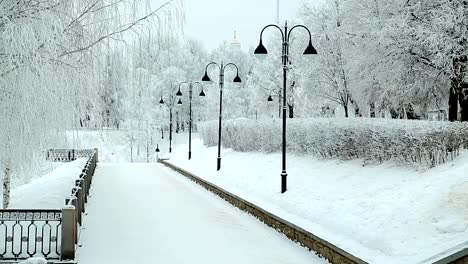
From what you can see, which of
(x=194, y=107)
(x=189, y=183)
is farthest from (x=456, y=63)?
(x=194, y=107)

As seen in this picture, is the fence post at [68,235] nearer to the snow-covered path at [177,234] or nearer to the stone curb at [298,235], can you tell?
the snow-covered path at [177,234]

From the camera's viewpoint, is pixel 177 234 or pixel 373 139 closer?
pixel 177 234

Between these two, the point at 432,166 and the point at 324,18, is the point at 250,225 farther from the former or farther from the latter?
the point at 324,18

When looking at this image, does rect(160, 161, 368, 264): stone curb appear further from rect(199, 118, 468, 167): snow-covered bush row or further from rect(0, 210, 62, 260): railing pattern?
rect(0, 210, 62, 260): railing pattern

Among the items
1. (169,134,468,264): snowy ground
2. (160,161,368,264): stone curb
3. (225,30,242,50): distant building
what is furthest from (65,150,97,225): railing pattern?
(225,30,242,50): distant building

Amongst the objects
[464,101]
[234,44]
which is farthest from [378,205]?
[234,44]

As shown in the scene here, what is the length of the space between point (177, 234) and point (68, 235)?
3811 millimetres

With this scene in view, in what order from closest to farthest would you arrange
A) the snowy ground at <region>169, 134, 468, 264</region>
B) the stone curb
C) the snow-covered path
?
the snowy ground at <region>169, 134, 468, 264</region>, the stone curb, the snow-covered path

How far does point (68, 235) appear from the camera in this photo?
30.2 feet

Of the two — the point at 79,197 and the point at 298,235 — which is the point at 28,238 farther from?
the point at 298,235

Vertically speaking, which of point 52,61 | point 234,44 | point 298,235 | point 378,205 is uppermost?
point 234,44

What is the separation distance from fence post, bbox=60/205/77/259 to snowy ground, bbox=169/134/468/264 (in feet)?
15.2

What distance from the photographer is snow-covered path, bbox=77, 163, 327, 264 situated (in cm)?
1034

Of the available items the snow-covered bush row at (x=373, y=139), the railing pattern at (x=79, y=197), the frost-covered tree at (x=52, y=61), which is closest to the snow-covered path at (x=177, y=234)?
the railing pattern at (x=79, y=197)
